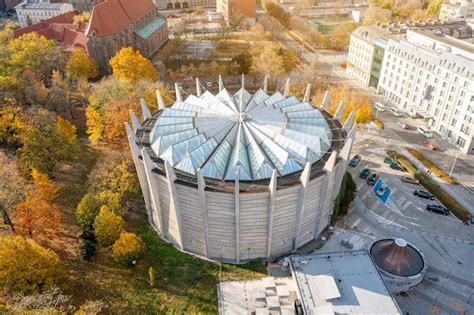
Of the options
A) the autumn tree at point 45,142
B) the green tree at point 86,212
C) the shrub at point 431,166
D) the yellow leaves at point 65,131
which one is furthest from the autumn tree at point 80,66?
the shrub at point 431,166

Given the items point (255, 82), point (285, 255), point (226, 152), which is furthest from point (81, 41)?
point (285, 255)

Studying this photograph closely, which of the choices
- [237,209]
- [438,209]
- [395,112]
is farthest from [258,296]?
[395,112]

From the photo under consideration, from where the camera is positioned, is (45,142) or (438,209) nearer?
(438,209)

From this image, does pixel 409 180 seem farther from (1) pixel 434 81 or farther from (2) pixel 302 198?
(2) pixel 302 198

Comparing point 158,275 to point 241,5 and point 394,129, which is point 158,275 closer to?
point 394,129

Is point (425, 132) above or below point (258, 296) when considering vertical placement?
above

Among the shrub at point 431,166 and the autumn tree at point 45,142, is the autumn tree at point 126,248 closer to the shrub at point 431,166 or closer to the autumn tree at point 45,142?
the autumn tree at point 45,142

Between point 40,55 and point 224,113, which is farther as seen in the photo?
point 40,55
